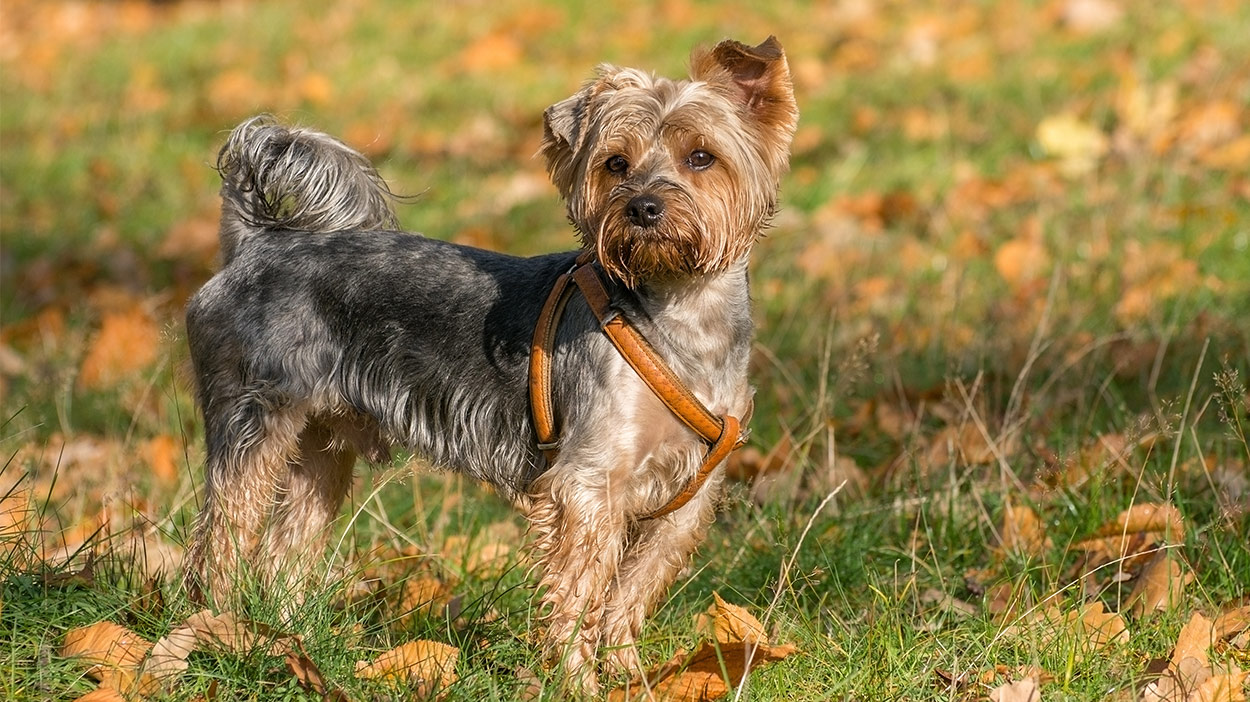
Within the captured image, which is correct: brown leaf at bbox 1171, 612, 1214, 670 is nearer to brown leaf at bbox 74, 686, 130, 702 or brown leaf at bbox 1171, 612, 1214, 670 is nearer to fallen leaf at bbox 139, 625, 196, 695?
fallen leaf at bbox 139, 625, 196, 695

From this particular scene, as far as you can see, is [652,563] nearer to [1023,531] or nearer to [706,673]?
[706,673]

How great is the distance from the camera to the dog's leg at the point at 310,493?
5.22m

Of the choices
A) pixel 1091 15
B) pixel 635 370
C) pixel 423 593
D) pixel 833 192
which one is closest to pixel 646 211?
pixel 635 370

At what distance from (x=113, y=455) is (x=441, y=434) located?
2024 millimetres

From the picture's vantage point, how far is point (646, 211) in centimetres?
408

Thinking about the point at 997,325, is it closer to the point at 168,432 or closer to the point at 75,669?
the point at 168,432

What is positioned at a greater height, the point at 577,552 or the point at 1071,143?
the point at 1071,143

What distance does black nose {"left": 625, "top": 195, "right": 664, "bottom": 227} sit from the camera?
4.08 metres

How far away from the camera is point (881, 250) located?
26.8 ft

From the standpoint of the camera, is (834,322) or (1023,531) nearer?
(1023,531)

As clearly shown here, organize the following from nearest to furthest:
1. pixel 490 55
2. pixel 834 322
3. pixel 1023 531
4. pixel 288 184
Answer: pixel 1023 531, pixel 288 184, pixel 834 322, pixel 490 55

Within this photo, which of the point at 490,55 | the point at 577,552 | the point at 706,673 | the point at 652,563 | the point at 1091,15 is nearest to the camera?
the point at 706,673

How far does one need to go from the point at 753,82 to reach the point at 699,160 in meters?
0.36

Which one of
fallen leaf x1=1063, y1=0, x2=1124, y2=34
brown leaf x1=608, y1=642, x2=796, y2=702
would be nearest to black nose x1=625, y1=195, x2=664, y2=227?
brown leaf x1=608, y1=642, x2=796, y2=702
